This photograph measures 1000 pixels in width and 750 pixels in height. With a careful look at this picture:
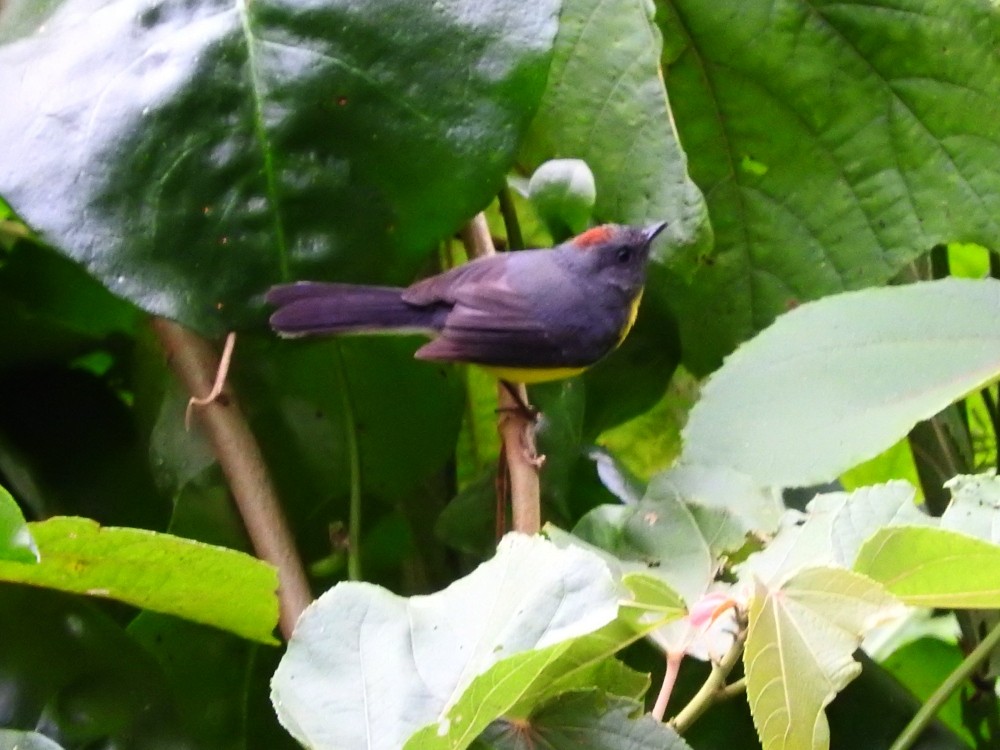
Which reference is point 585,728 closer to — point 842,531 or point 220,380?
point 842,531

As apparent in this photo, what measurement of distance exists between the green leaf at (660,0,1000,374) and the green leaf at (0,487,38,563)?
67 centimetres

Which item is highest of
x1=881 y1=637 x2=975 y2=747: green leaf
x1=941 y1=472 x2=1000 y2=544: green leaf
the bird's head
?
x1=941 y1=472 x2=1000 y2=544: green leaf

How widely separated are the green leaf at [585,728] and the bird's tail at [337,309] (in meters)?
0.32

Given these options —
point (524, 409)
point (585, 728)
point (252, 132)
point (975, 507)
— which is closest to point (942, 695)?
point (975, 507)

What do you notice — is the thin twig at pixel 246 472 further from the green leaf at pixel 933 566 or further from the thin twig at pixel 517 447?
the green leaf at pixel 933 566

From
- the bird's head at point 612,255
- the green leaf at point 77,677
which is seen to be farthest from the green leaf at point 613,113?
the green leaf at point 77,677

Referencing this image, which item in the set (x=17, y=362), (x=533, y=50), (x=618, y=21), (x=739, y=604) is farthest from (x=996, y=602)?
(x=17, y=362)

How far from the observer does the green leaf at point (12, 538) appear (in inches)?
20.7

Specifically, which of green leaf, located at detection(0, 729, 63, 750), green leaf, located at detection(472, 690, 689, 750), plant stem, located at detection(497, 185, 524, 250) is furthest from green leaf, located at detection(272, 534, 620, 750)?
plant stem, located at detection(497, 185, 524, 250)

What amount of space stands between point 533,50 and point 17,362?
0.57m

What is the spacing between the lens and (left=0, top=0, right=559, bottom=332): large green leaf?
0.73 m

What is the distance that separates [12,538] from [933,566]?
1.56 ft

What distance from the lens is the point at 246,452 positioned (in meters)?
0.82

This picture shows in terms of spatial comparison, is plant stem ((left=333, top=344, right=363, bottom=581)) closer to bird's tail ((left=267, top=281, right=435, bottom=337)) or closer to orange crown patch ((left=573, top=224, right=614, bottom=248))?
bird's tail ((left=267, top=281, right=435, bottom=337))
